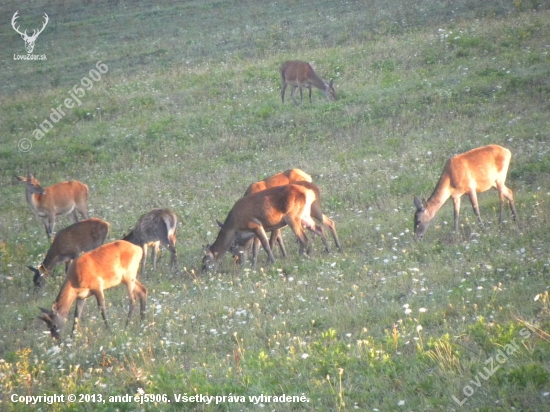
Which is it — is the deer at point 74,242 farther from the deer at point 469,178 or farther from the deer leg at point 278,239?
the deer at point 469,178

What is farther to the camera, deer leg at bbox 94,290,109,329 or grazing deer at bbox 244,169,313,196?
grazing deer at bbox 244,169,313,196

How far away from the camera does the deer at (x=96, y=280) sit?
1055cm

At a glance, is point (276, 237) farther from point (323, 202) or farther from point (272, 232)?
point (323, 202)

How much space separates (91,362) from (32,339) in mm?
1983

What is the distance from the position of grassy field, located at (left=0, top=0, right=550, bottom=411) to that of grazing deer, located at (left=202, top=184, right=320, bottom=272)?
0.42 metres

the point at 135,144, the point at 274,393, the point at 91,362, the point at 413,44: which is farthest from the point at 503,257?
the point at 413,44

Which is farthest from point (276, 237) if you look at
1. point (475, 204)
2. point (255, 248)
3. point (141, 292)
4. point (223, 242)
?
point (475, 204)

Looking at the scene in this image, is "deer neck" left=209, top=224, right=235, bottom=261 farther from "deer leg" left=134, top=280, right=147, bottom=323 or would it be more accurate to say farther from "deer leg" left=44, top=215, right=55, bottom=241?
"deer leg" left=44, top=215, right=55, bottom=241

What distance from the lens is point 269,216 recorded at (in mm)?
12586

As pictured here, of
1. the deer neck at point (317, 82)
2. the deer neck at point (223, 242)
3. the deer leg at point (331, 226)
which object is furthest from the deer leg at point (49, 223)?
the deer neck at point (317, 82)

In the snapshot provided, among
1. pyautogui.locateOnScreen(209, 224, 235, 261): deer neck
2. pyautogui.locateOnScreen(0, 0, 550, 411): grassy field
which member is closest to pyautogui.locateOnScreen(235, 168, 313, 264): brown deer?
pyautogui.locateOnScreen(209, 224, 235, 261): deer neck

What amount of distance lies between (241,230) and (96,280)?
3019 mm

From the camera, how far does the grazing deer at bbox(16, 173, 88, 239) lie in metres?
17.0

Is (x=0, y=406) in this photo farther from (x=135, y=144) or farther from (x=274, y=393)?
(x=135, y=144)
